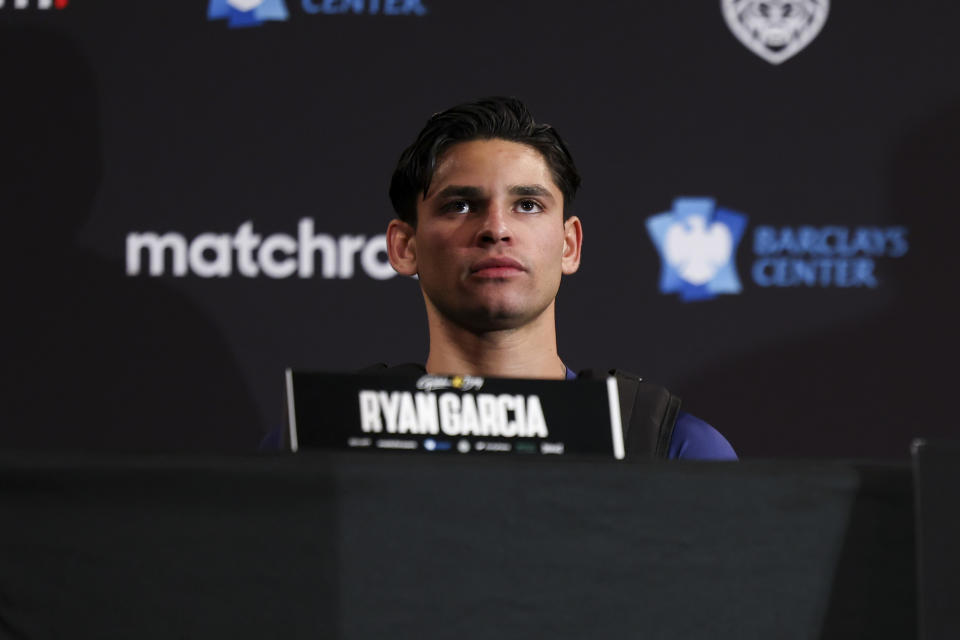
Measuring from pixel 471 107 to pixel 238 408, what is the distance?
109 centimetres

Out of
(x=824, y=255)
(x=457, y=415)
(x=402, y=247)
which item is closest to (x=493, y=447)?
(x=457, y=415)

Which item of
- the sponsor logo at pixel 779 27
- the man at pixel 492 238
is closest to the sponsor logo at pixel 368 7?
the sponsor logo at pixel 779 27

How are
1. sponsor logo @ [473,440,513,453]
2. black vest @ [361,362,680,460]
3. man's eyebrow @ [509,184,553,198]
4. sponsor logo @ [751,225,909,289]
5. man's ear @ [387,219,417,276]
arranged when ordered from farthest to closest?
sponsor logo @ [751,225,909,289]
man's ear @ [387,219,417,276]
man's eyebrow @ [509,184,553,198]
black vest @ [361,362,680,460]
sponsor logo @ [473,440,513,453]

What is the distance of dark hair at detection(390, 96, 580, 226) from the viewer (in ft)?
5.18

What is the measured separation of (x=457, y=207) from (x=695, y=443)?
0.47 meters

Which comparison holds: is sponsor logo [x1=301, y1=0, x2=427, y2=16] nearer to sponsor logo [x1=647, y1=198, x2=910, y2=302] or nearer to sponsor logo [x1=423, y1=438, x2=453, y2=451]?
sponsor logo [x1=647, y1=198, x2=910, y2=302]

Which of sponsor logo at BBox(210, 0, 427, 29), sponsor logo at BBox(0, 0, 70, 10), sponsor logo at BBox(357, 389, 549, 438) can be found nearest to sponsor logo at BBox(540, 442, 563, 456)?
sponsor logo at BBox(357, 389, 549, 438)

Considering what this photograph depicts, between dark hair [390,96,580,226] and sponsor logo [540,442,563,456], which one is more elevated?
dark hair [390,96,580,226]

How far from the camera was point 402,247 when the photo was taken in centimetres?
165

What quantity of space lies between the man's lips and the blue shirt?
1.06 ft

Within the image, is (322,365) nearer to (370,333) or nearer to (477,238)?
(370,333)

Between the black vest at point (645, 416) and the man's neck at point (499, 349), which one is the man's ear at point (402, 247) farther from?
the black vest at point (645, 416)

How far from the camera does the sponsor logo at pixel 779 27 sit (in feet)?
7.98

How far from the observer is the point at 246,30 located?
2447mm
